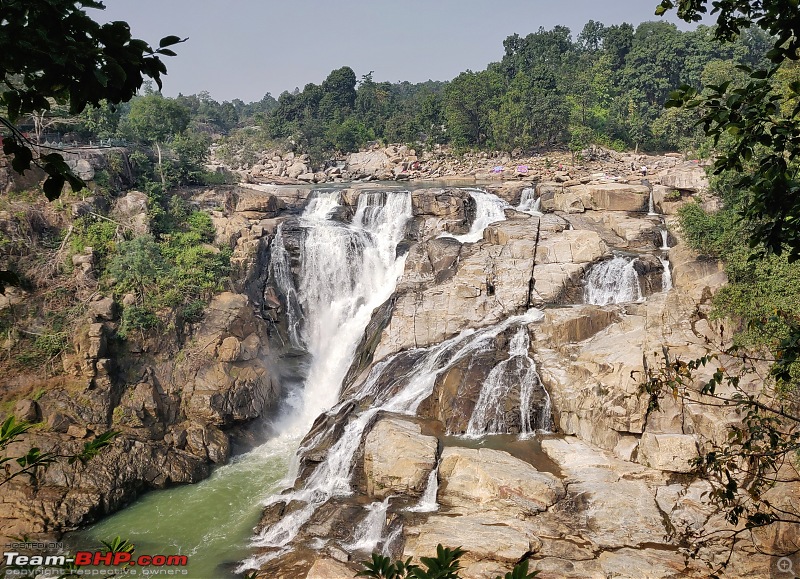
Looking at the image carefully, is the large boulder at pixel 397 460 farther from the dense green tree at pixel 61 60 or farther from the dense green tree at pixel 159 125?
the dense green tree at pixel 159 125

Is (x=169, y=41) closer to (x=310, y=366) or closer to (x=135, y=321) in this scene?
(x=135, y=321)

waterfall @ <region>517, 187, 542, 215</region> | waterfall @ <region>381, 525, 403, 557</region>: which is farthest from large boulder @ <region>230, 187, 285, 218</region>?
waterfall @ <region>381, 525, 403, 557</region>

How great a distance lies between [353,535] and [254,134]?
48.3m

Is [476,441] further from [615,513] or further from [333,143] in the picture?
[333,143]

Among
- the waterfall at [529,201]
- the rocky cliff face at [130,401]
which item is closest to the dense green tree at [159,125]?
the rocky cliff face at [130,401]

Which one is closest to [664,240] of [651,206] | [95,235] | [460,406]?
[651,206]

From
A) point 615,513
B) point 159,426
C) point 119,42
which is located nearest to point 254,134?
point 159,426

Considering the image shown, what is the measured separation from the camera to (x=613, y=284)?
55.7ft

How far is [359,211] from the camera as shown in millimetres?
23406

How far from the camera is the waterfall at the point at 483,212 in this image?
21.4 m

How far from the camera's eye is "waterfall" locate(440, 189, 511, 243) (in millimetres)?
21375

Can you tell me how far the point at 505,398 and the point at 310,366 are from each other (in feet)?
25.1

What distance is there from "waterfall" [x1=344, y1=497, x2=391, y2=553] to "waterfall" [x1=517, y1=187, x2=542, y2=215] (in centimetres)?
1471

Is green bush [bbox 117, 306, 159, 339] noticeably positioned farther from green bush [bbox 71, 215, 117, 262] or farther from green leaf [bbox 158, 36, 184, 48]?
green leaf [bbox 158, 36, 184, 48]
